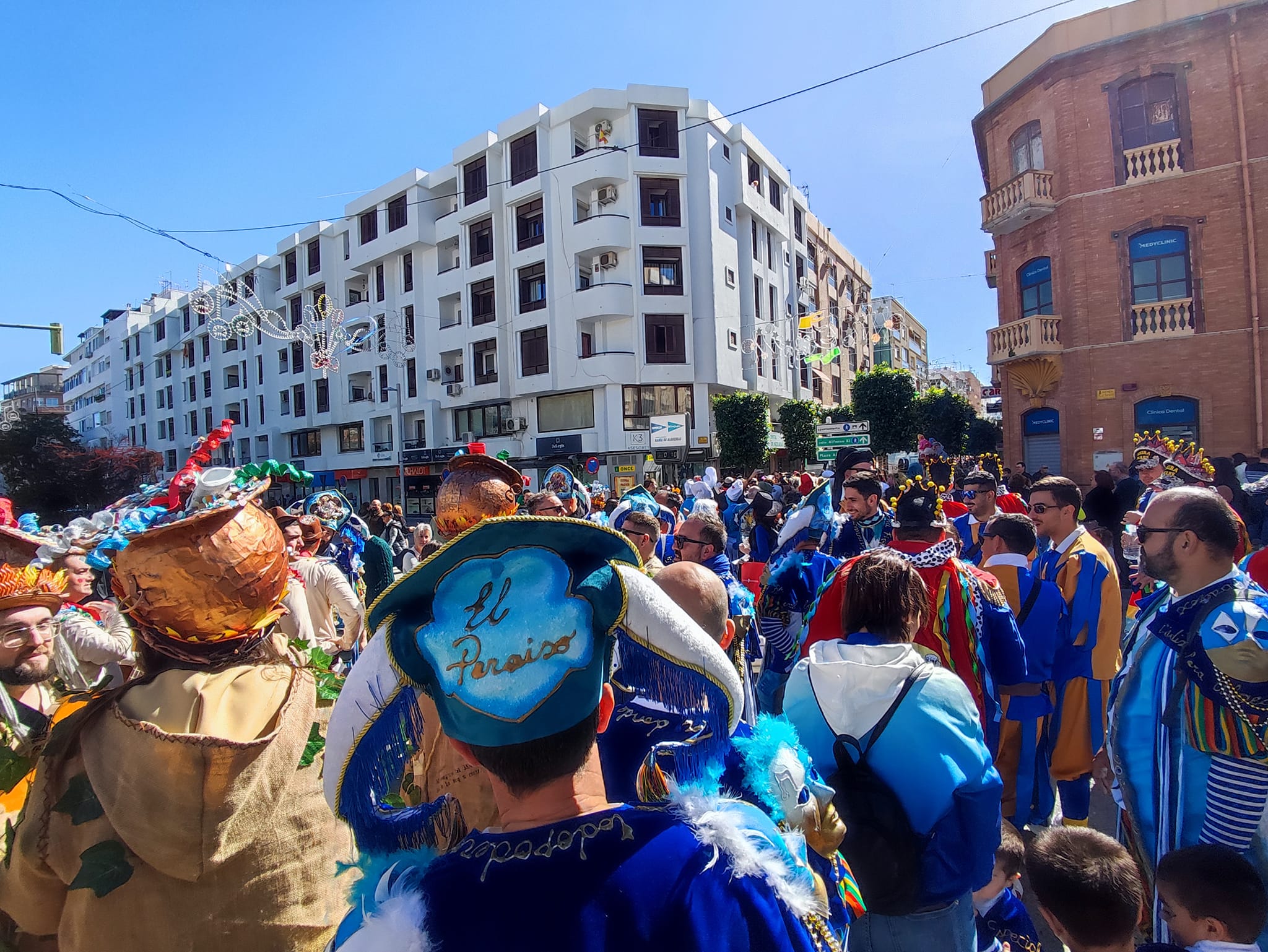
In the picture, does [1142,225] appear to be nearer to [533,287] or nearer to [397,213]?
[533,287]

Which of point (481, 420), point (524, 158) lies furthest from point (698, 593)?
point (524, 158)

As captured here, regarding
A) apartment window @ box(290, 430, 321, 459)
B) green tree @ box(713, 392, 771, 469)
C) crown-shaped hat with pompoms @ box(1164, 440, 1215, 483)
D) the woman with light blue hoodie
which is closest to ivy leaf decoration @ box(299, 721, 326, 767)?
the woman with light blue hoodie

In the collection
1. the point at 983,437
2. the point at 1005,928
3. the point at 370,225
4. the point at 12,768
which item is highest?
the point at 370,225

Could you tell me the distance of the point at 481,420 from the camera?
101ft

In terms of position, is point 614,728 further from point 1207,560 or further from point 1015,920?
point 1207,560

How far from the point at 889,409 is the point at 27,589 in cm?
2770

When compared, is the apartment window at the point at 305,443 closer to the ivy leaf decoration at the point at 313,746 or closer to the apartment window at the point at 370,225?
the apartment window at the point at 370,225

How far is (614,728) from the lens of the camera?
160cm

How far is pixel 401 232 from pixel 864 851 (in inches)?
1329

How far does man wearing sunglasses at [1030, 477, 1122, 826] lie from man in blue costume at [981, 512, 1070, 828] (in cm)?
9

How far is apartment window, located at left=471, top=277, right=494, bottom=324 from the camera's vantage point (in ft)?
97.0

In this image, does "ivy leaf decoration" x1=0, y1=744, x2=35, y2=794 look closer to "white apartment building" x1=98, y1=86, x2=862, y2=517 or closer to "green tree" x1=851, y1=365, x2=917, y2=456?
"white apartment building" x1=98, y1=86, x2=862, y2=517

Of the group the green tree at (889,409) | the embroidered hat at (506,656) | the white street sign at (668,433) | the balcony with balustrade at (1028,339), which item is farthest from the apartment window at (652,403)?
the embroidered hat at (506,656)

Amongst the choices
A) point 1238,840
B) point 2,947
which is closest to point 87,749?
point 2,947
